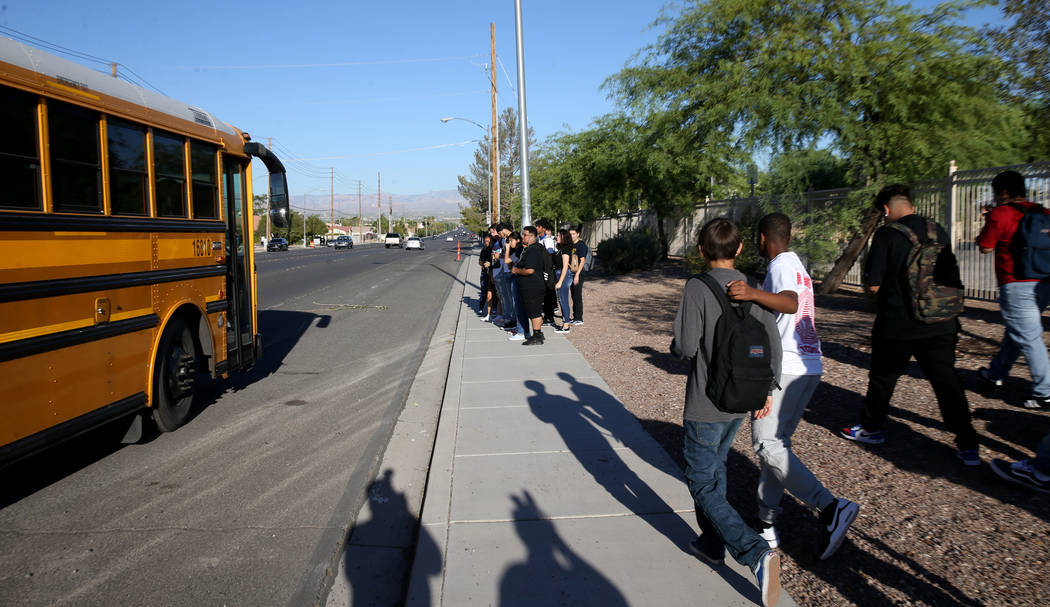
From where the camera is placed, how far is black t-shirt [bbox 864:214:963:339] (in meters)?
5.06

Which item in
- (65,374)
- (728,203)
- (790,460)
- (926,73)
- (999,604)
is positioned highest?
(926,73)

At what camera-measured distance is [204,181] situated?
23.9ft

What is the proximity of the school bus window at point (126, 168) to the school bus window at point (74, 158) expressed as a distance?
0.55 feet

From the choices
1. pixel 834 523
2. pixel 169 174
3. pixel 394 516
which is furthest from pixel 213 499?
pixel 834 523

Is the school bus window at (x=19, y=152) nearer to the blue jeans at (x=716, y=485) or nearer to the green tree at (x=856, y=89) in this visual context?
the blue jeans at (x=716, y=485)

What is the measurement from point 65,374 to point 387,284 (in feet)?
65.0

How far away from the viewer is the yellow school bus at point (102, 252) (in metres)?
4.69

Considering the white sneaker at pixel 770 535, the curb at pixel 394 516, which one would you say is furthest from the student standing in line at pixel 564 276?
the white sneaker at pixel 770 535

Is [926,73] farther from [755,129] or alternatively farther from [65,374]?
[65,374]

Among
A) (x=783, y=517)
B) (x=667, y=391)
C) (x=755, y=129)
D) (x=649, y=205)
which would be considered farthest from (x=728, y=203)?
(x=783, y=517)

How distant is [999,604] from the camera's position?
3445 millimetres

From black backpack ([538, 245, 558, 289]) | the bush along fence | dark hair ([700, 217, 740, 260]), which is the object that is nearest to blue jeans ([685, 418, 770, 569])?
dark hair ([700, 217, 740, 260])

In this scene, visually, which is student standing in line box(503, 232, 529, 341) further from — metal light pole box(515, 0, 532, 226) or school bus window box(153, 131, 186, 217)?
school bus window box(153, 131, 186, 217)

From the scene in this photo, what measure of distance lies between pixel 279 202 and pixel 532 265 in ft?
11.6
